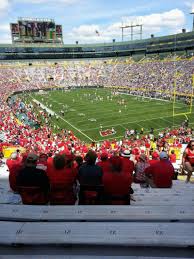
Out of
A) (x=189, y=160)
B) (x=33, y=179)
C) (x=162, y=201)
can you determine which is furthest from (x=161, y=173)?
(x=189, y=160)

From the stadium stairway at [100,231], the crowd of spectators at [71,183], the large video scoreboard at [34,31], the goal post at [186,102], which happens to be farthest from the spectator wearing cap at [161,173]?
the large video scoreboard at [34,31]

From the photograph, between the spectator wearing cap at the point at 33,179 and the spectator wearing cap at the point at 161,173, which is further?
the spectator wearing cap at the point at 161,173

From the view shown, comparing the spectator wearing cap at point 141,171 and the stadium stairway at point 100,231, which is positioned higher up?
the stadium stairway at point 100,231

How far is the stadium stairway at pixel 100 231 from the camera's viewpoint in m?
2.59

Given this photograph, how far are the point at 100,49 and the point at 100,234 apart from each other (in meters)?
85.0

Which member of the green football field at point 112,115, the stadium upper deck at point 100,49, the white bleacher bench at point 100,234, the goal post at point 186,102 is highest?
the stadium upper deck at point 100,49

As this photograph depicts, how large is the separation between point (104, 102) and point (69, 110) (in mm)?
6835

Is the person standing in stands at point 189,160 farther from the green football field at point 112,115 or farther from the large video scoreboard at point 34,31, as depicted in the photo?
the large video scoreboard at point 34,31

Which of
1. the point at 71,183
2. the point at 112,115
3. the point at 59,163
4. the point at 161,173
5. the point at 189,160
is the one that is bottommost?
the point at 112,115

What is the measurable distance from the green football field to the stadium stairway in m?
20.8

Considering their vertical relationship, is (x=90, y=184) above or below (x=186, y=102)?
above

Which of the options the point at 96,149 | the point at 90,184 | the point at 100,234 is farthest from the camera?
the point at 96,149

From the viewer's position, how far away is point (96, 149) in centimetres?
1648

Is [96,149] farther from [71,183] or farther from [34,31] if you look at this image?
[34,31]
